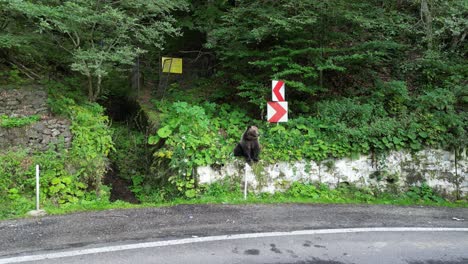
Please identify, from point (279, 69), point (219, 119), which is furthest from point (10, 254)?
point (279, 69)

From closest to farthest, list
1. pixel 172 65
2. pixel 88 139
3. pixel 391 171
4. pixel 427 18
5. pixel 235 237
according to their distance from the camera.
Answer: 1. pixel 235 237
2. pixel 88 139
3. pixel 391 171
4. pixel 427 18
5. pixel 172 65

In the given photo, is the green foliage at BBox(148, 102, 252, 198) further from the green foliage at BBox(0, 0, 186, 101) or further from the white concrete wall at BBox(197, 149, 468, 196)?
the green foliage at BBox(0, 0, 186, 101)

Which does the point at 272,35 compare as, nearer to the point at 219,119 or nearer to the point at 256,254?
the point at 219,119

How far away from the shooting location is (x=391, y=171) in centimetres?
862

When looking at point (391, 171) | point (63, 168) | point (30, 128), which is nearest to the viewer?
point (63, 168)

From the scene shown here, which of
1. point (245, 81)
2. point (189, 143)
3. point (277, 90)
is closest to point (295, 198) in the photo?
point (277, 90)

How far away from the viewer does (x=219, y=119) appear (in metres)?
9.85

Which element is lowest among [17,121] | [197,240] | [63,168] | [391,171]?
[197,240]

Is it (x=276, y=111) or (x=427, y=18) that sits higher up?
(x=427, y=18)

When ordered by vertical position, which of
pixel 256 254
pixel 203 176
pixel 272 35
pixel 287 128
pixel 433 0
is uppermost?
pixel 433 0

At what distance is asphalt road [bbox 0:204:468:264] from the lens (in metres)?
4.26

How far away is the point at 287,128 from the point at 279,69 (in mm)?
1864

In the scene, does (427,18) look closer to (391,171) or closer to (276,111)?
(391,171)

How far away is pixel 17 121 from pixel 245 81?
6.12m
